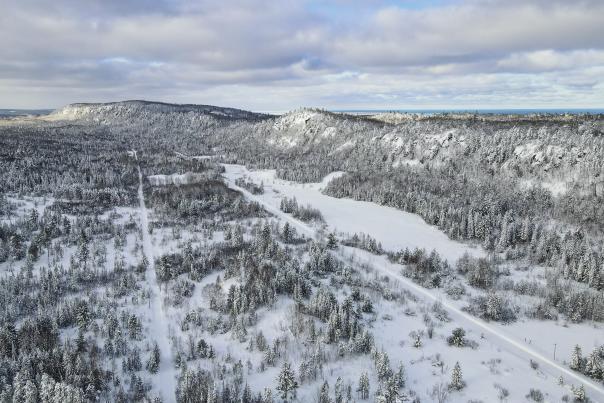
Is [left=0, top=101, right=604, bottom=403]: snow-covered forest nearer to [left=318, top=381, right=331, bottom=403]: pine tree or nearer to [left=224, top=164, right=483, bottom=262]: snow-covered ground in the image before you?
[left=318, top=381, right=331, bottom=403]: pine tree

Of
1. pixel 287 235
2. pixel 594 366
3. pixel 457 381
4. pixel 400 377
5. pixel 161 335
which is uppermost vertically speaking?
pixel 287 235

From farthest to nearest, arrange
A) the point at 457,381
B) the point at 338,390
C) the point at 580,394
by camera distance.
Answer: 1. the point at 457,381
2. the point at 338,390
3. the point at 580,394

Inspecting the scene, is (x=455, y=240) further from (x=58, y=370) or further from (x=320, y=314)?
(x=58, y=370)

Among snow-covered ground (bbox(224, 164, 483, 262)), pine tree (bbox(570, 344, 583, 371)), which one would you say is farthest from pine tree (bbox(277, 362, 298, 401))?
snow-covered ground (bbox(224, 164, 483, 262))

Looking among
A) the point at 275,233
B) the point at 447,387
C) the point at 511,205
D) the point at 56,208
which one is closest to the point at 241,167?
the point at 56,208

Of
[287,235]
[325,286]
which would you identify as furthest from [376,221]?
Answer: [325,286]

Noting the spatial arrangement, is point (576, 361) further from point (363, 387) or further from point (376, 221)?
point (376, 221)
